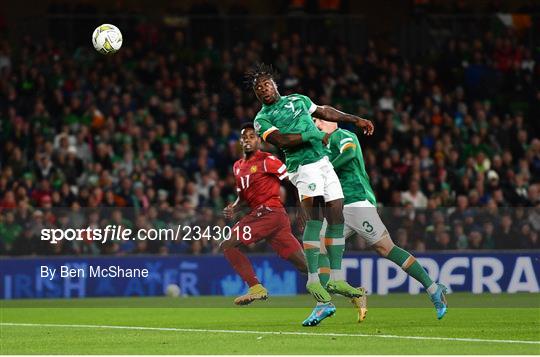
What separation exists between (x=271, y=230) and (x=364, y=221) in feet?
6.69

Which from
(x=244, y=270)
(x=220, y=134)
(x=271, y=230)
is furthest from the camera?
(x=220, y=134)

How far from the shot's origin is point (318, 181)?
12.6 meters

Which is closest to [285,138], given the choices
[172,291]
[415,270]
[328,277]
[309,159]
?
[309,159]

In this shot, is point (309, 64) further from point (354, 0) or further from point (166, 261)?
point (166, 261)

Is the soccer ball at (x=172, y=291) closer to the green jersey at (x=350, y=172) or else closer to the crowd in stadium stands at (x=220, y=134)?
the crowd in stadium stands at (x=220, y=134)

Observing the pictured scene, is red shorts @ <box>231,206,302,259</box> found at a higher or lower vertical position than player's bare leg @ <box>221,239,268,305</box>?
higher

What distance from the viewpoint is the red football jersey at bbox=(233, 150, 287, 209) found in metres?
14.9

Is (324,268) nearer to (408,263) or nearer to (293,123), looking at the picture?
(408,263)

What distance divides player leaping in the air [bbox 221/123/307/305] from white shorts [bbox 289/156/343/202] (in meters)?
1.91

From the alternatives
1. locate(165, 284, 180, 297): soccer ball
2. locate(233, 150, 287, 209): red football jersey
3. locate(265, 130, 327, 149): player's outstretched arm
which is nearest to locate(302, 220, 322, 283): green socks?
locate(265, 130, 327, 149): player's outstretched arm

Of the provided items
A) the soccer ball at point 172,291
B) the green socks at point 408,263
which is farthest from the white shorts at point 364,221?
the soccer ball at point 172,291

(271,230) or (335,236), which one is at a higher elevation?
(335,236)

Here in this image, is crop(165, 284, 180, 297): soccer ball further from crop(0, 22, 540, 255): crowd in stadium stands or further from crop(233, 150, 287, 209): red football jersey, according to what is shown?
crop(233, 150, 287, 209): red football jersey

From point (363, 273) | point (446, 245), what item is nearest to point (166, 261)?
point (363, 273)
